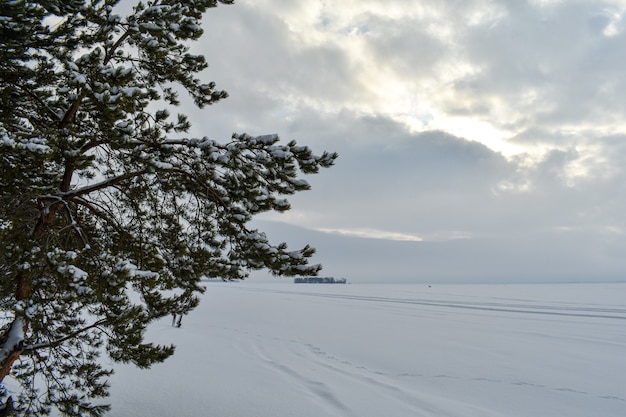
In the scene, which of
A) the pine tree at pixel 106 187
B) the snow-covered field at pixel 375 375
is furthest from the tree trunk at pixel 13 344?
the snow-covered field at pixel 375 375

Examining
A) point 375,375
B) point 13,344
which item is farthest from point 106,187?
point 375,375

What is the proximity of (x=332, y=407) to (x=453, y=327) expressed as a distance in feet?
55.1

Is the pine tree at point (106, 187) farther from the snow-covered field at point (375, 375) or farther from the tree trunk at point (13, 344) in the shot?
the snow-covered field at point (375, 375)

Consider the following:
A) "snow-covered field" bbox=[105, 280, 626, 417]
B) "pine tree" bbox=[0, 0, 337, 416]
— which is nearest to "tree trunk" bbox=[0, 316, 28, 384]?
"pine tree" bbox=[0, 0, 337, 416]

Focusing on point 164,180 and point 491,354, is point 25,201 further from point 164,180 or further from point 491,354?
point 491,354

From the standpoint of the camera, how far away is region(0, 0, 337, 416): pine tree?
3.90 m

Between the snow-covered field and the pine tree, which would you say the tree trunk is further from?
the snow-covered field

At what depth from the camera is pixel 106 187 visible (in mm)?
5523

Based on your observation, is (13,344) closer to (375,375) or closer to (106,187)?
(106,187)

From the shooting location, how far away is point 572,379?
34.8 feet

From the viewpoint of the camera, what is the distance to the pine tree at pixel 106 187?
12.8 ft

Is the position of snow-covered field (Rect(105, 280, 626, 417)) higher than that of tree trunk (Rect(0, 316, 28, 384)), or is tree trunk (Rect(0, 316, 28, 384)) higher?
tree trunk (Rect(0, 316, 28, 384))


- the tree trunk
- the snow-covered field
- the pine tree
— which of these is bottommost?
the snow-covered field

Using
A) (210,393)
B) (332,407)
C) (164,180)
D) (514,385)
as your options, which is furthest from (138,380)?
(514,385)
